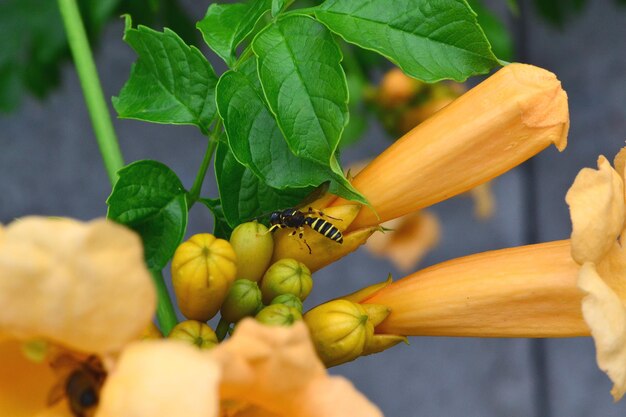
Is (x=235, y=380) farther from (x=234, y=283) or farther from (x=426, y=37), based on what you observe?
(x=426, y=37)

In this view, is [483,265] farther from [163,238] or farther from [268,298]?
[163,238]

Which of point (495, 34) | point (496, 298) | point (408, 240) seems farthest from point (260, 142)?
point (408, 240)

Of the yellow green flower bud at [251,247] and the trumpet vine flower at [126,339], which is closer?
the trumpet vine flower at [126,339]

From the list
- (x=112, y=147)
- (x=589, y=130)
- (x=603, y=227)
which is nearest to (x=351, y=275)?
(x=589, y=130)

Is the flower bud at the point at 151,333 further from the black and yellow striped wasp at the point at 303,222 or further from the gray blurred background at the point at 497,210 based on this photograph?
the gray blurred background at the point at 497,210

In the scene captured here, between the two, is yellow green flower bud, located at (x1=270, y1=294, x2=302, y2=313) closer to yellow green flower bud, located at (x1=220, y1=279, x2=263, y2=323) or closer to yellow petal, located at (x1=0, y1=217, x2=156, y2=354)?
Answer: yellow green flower bud, located at (x1=220, y1=279, x2=263, y2=323)

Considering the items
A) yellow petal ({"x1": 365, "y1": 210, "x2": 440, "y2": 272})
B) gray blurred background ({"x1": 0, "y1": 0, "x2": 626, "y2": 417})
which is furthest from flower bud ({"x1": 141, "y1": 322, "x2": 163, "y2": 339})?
gray blurred background ({"x1": 0, "y1": 0, "x2": 626, "y2": 417})

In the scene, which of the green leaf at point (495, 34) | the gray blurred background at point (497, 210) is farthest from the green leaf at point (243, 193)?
the gray blurred background at point (497, 210)
